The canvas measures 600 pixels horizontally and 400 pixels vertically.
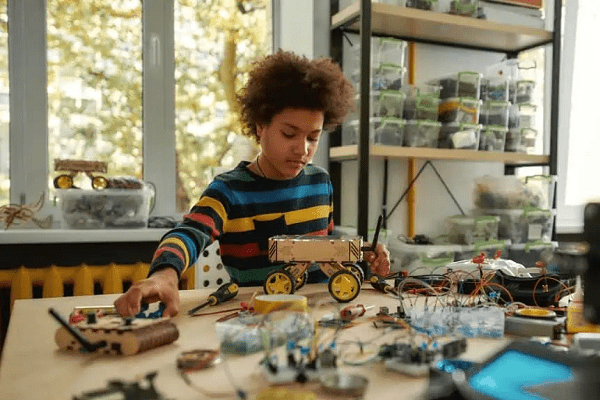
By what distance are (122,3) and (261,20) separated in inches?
23.1

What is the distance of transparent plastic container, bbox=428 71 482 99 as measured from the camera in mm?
2115

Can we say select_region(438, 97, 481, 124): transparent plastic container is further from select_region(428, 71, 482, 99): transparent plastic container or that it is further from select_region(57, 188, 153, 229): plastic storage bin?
select_region(57, 188, 153, 229): plastic storage bin

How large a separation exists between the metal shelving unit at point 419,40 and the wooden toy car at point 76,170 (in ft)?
2.90

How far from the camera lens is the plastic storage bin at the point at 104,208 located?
1.96 m

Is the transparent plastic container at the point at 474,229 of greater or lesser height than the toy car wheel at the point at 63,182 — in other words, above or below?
below

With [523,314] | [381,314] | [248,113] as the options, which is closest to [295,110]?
[248,113]

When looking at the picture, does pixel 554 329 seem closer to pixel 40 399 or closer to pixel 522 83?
pixel 40 399

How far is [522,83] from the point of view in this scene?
2.25m

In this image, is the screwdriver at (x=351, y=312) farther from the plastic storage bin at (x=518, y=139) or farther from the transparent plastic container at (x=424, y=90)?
the plastic storage bin at (x=518, y=139)

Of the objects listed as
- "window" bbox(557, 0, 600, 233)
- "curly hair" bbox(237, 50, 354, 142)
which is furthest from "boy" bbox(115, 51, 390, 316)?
"window" bbox(557, 0, 600, 233)

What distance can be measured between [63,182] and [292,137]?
1.05 meters

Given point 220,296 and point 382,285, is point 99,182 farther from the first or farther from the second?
point 382,285

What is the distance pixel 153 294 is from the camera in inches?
34.0

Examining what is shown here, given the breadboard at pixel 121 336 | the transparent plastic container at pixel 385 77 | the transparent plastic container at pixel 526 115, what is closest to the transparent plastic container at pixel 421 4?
the transparent plastic container at pixel 385 77
